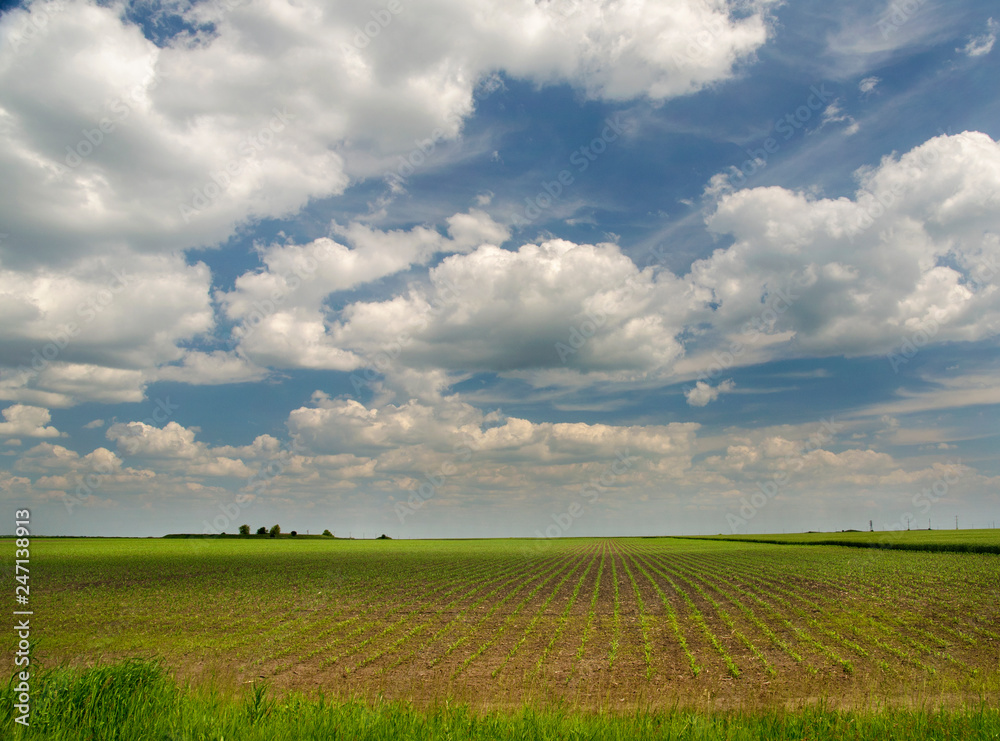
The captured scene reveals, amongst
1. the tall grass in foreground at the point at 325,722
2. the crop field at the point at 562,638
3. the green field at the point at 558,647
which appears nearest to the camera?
the tall grass in foreground at the point at 325,722

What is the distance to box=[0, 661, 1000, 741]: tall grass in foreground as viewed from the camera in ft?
25.1

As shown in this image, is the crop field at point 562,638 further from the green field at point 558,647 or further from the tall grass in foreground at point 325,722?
the tall grass in foreground at point 325,722

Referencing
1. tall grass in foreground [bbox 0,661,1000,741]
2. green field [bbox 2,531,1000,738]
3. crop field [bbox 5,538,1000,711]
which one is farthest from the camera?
crop field [bbox 5,538,1000,711]

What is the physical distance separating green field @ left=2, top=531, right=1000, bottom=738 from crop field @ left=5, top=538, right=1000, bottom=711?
0.36 ft

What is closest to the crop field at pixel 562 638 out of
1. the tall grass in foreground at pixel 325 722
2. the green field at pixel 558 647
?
the green field at pixel 558 647

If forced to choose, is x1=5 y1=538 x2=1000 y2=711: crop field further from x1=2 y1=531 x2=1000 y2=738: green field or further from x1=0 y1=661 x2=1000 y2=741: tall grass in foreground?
x1=0 y1=661 x2=1000 y2=741: tall grass in foreground

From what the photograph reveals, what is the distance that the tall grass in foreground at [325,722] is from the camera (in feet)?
25.1

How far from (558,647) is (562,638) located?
4.96 feet

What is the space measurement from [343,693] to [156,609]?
1924 cm

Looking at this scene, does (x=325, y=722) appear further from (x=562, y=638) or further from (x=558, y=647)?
(x=562, y=638)

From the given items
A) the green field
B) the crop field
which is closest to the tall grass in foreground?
the green field

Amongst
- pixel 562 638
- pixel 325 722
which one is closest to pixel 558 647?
pixel 562 638

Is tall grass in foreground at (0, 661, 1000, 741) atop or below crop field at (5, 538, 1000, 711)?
atop

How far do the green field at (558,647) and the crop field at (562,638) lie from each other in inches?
4.3
